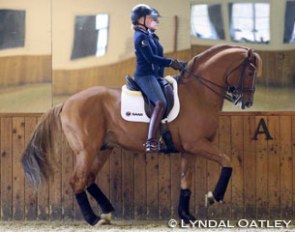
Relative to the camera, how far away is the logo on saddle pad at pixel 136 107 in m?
5.85

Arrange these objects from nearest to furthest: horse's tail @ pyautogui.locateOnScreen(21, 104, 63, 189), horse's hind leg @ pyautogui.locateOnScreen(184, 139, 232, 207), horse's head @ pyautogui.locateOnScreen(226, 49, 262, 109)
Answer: horse's hind leg @ pyautogui.locateOnScreen(184, 139, 232, 207) → horse's head @ pyautogui.locateOnScreen(226, 49, 262, 109) → horse's tail @ pyautogui.locateOnScreen(21, 104, 63, 189)

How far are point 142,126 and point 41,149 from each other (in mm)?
983

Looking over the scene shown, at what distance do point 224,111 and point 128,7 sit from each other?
4.53 ft

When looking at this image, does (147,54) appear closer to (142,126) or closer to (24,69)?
(142,126)

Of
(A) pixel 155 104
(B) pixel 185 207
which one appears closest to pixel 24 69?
(A) pixel 155 104

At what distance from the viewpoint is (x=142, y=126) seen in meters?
5.92

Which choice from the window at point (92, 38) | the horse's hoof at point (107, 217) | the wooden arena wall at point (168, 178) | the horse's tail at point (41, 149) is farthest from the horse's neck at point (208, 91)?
the horse's hoof at point (107, 217)

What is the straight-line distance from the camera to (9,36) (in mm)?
6609

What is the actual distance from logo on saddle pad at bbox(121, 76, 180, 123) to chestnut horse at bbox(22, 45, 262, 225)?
0.17 feet

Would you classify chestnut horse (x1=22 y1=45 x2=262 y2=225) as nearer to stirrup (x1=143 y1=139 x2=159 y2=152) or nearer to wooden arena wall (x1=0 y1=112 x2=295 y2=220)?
stirrup (x1=143 y1=139 x2=159 y2=152)

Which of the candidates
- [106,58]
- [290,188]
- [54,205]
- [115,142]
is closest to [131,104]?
[115,142]

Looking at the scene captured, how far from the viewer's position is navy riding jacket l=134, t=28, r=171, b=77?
5730 mm

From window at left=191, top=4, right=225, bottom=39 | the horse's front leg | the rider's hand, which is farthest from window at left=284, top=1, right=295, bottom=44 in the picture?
the horse's front leg

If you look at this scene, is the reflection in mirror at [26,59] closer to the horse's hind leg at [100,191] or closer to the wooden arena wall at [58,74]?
the wooden arena wall at [58,74]
